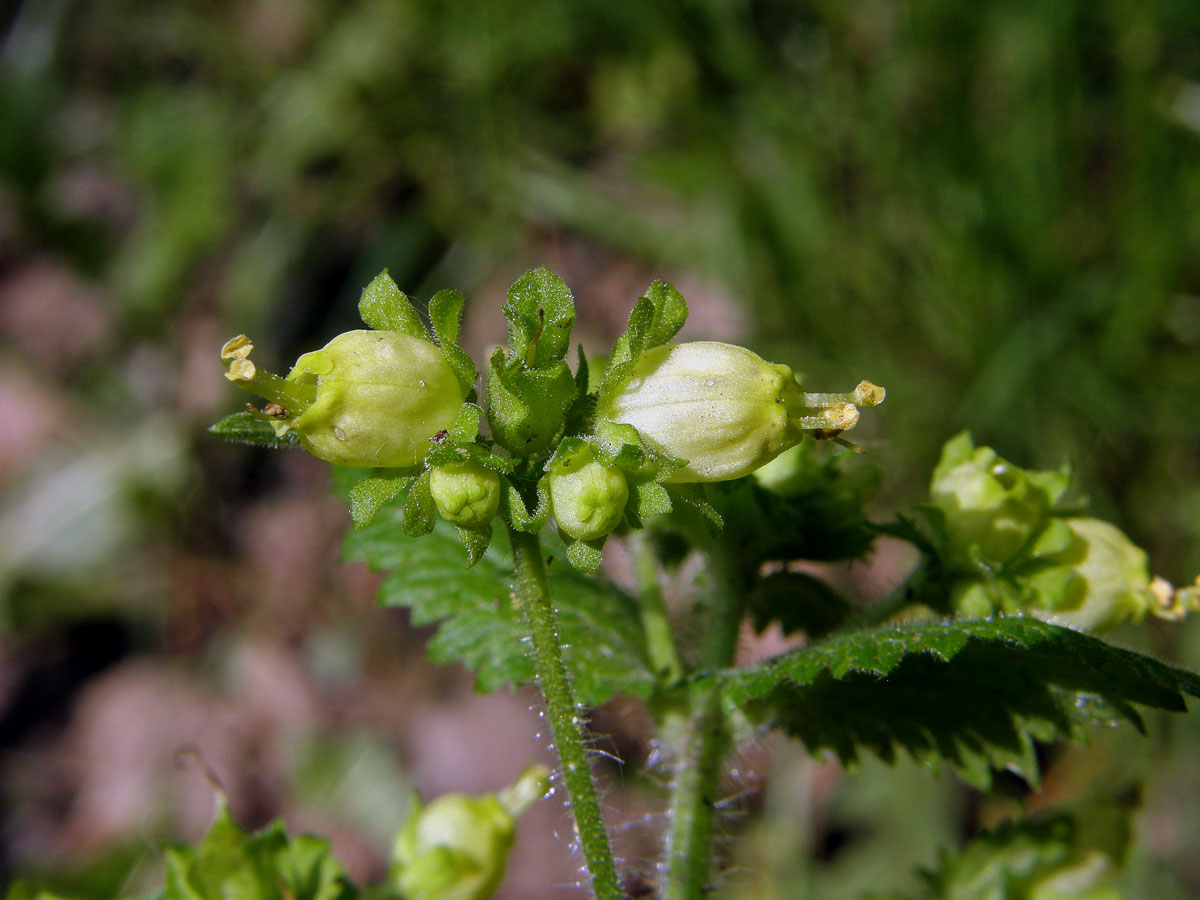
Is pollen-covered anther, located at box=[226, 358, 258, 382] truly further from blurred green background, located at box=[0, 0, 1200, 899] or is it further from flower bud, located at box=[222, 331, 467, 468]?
blurred green background, located at box=[0, 0, 1200, 899]

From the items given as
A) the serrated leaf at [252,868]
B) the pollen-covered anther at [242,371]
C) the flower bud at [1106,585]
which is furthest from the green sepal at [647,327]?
the serrated leaf at [252,868]

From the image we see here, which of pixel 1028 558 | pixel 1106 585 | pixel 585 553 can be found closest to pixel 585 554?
pixel 585 553

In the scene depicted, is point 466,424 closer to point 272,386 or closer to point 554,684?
point 272,386

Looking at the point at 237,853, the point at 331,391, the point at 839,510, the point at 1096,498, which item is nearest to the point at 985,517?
the point at 839,510

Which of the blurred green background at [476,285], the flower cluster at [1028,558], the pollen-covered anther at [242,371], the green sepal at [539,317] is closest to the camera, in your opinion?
the pollen-covered anther at [242,371]

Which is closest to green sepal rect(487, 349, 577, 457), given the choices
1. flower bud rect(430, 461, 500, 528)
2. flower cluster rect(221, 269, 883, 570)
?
flower cluster rect(221, 269, 883, 570)

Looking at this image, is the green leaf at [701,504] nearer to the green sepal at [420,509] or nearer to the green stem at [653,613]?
the green sepal at [420,509]
